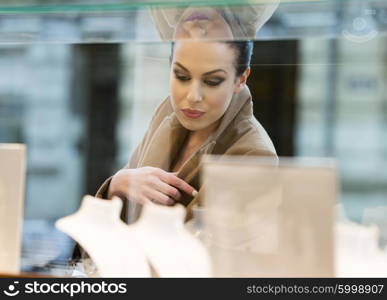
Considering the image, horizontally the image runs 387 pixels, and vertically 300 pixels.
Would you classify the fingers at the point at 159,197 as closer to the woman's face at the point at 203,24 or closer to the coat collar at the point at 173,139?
the coat collar at the point at 173,139

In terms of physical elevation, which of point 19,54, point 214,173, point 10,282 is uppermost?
point 19,54

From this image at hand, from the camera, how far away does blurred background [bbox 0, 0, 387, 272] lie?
0.61 meters

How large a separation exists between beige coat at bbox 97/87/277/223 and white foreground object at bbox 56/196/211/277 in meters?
0.04

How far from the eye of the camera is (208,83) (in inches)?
24.6

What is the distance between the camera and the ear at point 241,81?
0.63 meters

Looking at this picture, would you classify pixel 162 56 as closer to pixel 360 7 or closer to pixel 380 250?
pixel 360 7

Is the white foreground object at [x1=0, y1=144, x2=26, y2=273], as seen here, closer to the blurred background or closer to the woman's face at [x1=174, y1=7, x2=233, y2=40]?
the blurred background

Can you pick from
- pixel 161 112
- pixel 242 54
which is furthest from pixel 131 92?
pixel 242 54

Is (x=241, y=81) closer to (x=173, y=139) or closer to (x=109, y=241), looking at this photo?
(x=173, y=139)

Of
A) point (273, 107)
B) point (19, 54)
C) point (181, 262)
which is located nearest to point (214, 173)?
point (181, 262)

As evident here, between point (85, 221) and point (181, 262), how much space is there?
154mm

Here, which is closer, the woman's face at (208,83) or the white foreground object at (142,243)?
the white foreground object at (142,243)

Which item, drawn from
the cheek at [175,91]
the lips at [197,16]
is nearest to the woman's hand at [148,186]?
the cheek at [175,91]

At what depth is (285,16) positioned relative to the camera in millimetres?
598
